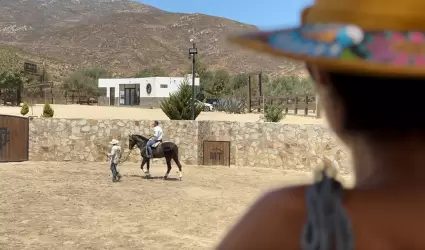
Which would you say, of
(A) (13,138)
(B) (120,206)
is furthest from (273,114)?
(B) (120,206)

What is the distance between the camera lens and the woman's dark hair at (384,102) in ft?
3.17

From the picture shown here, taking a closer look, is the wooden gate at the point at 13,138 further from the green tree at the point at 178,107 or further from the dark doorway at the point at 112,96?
the dark doorway at the point at 112,96

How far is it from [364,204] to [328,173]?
0.07 metres

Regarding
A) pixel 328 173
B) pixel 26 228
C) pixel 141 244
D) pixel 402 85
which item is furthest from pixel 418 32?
pixel 26 228

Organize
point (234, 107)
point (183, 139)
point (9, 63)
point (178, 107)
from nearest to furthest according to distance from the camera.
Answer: point (183, 139)
point (178, 107)
point (234, 107)
point (9, 63)

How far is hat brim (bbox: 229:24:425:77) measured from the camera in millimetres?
888

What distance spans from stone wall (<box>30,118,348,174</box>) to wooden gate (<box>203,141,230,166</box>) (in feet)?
0.58

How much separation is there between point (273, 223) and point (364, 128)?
235mm

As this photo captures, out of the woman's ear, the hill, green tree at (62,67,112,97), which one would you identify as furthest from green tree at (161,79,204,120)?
the hill

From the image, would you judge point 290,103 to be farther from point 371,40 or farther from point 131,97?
point 371,40

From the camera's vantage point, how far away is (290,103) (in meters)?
46.2

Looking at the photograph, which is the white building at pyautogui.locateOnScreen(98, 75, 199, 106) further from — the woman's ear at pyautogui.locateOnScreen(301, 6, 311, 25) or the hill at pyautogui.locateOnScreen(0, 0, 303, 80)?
the woman's ear at pyautogui.locateOnScreen(301, 6, 311, 25)

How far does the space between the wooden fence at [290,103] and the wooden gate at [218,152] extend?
67.6 feet

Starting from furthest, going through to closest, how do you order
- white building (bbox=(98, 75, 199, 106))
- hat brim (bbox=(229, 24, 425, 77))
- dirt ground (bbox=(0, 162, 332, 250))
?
white building (bbox=(98, 75, 199, 106)) < dirt ground (bbox=(0, 162, 332, 250)) < hat brim (bbox=(229, 24, 425, 77))
